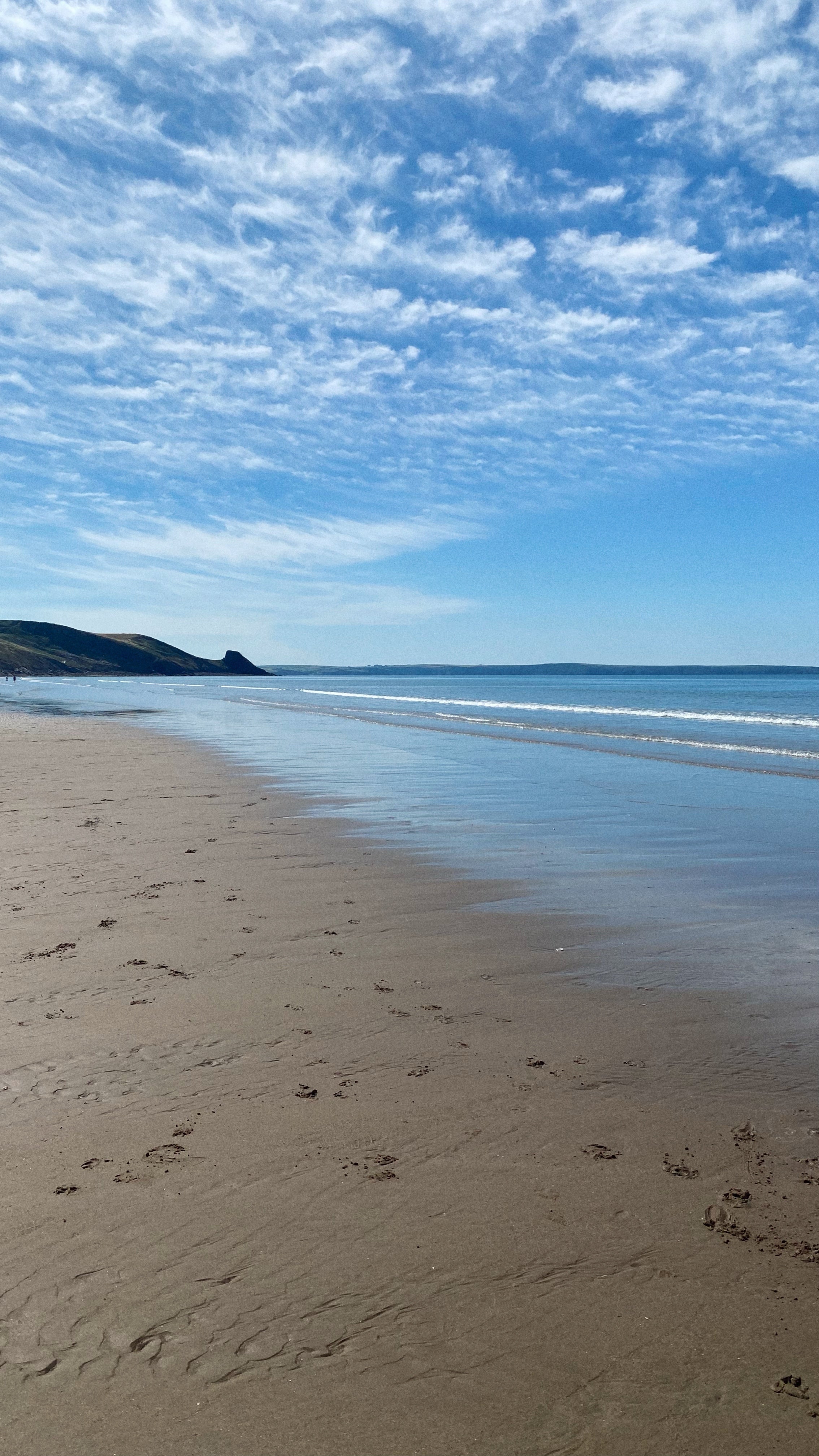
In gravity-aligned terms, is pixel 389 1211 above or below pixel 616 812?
below

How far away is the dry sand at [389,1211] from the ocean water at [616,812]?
1.36m

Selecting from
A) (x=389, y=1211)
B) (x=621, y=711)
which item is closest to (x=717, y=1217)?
(x=389, y=1211)

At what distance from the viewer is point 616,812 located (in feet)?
54.4

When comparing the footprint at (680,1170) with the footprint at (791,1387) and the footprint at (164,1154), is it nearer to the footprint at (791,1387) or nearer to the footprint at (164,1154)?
the footprint at (791,1387)

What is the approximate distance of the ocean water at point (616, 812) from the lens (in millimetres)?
8406

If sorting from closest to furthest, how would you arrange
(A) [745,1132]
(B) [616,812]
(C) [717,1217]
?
(C) [717,1217] → (A) [745,1132] → (B) [616,812]

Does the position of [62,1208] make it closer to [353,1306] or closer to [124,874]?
[353,1306]

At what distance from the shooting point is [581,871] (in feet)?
37.3

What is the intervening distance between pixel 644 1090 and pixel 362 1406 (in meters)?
2.76

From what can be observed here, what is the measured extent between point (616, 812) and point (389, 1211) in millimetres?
13244

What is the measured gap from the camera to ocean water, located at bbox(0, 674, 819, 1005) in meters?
8.41

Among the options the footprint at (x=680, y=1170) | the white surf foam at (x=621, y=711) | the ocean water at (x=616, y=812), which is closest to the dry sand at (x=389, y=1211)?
the footprint at (x=680, y=1170)

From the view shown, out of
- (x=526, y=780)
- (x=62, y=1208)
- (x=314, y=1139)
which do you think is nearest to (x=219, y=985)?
(x=314, y=1139)

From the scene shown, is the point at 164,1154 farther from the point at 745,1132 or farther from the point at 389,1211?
the point at 745,1132
